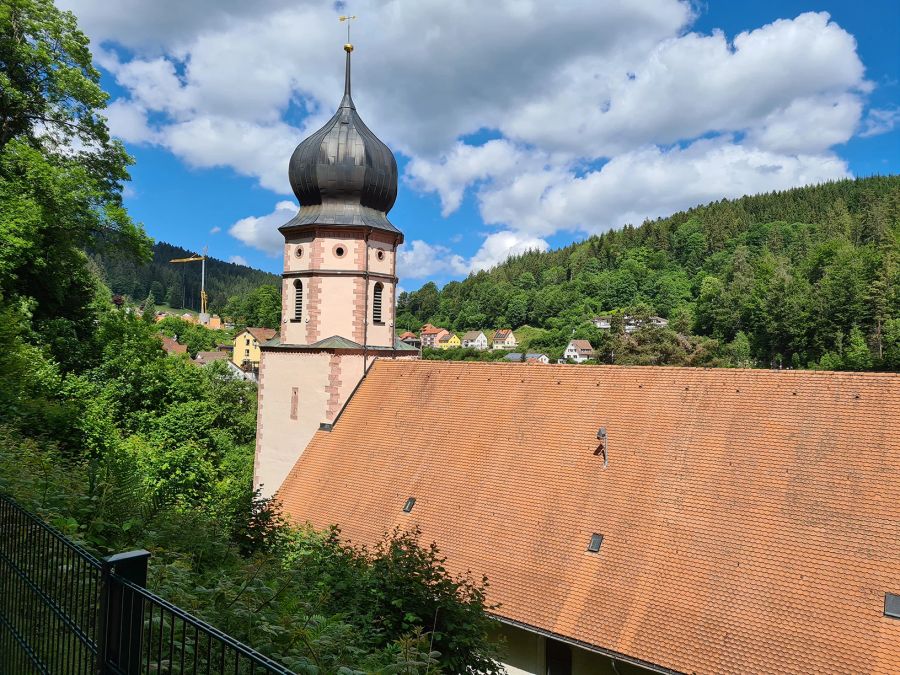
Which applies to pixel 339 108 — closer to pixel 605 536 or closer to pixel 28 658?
pixel 605 536

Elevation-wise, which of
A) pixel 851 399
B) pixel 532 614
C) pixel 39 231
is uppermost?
pixel 39 231

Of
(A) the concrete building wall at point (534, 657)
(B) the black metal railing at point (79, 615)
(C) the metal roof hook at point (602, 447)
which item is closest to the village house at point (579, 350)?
(C) the metal roof hook at point (602, 447)

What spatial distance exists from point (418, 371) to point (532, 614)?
22.0 feet

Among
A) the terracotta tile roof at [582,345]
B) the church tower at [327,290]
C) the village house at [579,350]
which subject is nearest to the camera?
the church tower at [327,290]

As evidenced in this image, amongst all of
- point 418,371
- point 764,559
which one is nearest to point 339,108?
point 418,371

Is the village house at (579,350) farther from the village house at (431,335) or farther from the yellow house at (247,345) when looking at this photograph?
→ the yellow house at (247,345)

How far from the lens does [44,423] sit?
10.9 m

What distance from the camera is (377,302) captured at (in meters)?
15.9

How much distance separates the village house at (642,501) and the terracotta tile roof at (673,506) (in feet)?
0.08

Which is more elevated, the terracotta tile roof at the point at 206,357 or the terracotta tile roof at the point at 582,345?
the terracotta tile roof at the point at 582,345

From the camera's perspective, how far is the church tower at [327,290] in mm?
15086

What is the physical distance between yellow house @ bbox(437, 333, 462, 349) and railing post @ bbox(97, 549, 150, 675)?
11624 cm

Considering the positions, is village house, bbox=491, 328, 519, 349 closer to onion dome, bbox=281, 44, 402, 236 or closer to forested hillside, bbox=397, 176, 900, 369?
forested hillside, bbox=397, 176, 900, 369

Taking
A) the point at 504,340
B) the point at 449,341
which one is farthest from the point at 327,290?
the point at 449,341
